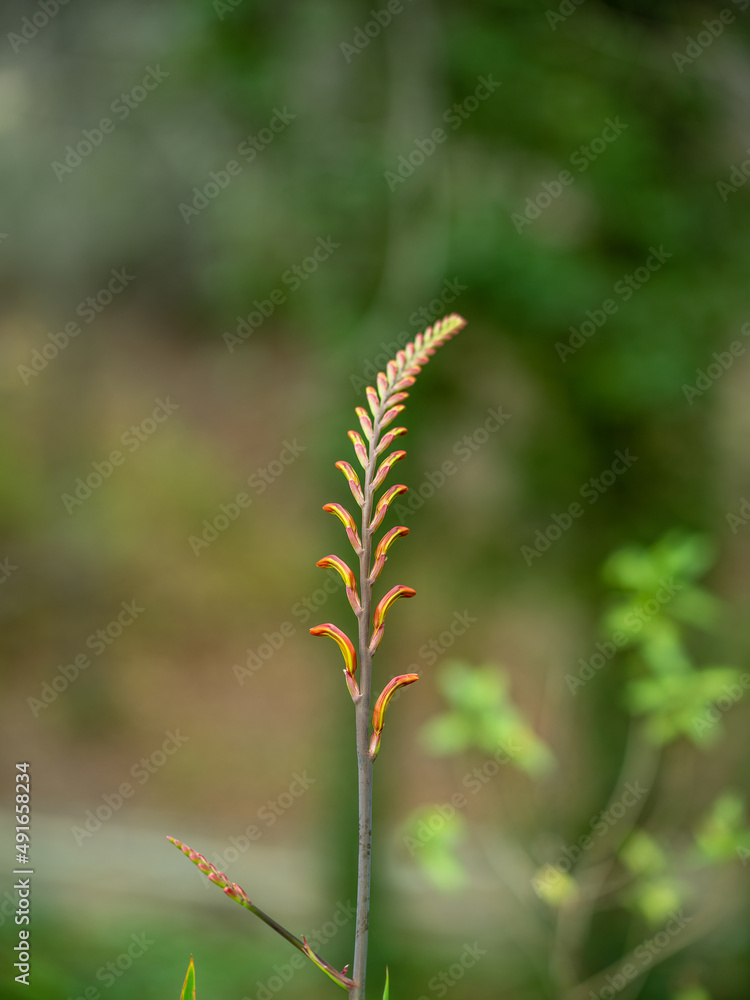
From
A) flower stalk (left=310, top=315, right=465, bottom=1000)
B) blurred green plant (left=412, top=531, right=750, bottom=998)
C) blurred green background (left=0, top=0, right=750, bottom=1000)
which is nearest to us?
flower stalk (left=310, top=315, right=465, bottom=1000)

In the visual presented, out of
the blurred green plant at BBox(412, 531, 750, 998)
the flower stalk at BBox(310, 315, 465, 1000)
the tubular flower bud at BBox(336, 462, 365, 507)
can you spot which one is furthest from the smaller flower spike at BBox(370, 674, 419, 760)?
the blurred green plant at BBox(412, 531, 750, 998)

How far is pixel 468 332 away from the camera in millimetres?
2443

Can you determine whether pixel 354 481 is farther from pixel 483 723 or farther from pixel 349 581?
pixel 483 723

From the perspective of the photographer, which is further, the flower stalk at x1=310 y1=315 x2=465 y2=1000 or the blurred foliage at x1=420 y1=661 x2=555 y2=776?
the blurred foliage at x1=420 y1=661 x2=555 y2=776

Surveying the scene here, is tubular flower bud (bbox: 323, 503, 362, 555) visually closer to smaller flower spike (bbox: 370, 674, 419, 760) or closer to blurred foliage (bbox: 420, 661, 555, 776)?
smaller flower spike (bbox: 370, 674, 419, 760)

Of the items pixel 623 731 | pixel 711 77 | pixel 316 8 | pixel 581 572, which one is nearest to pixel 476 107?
pixel 316 8

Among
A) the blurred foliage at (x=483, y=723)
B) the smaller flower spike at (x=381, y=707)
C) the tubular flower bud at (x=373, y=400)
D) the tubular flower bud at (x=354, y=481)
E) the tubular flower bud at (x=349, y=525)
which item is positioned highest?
the tubular flower bud at (x=373, y=400)

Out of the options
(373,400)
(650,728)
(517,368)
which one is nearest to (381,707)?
(373,400)

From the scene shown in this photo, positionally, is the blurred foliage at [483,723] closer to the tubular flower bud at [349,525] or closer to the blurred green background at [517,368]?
the blurred green background at [517,368]

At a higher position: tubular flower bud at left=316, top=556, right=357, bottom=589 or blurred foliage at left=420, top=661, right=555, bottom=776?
tubular flower bud at left=316, top=556, right=357, bottom=589

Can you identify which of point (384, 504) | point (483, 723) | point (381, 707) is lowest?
point (483, 723)

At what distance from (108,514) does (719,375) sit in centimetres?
550

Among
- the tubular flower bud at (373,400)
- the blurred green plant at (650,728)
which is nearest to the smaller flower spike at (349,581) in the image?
the tubular flower bud at (373,400)

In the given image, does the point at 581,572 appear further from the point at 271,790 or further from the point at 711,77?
the point at 271,790
